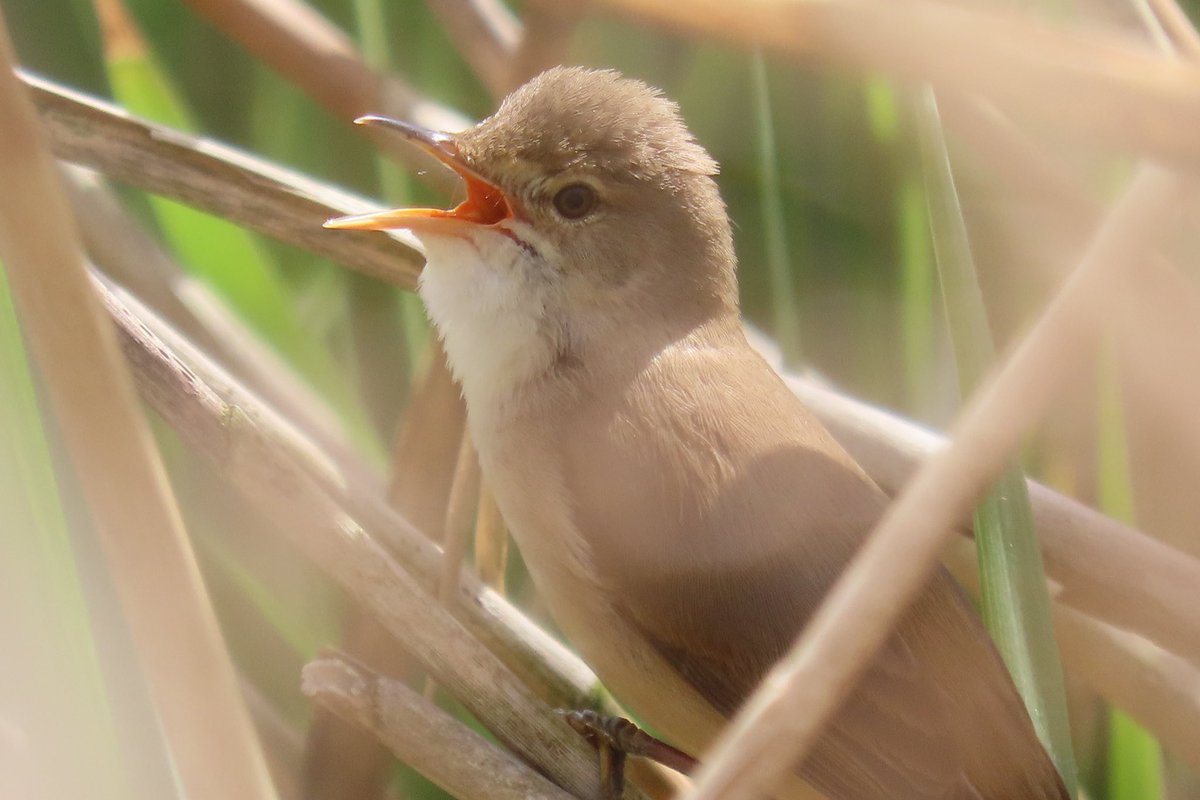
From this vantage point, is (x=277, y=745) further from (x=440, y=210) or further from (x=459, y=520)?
(x=440, y=210)

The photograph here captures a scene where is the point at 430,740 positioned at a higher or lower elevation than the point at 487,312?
lower

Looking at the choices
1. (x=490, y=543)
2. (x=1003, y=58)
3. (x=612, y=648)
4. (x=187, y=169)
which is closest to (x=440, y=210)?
(x=187, y=169)

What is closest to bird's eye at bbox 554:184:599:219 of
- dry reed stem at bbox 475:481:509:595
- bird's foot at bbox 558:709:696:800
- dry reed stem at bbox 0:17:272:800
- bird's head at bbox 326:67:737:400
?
bird's head at bbox 326:67:737:400

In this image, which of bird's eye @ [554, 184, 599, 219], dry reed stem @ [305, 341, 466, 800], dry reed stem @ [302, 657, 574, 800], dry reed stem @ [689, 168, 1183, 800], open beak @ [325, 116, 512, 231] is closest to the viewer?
dry reed stem @ [689, 168, 1183, 800]

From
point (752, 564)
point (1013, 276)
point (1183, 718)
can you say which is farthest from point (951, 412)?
point (752, 564)

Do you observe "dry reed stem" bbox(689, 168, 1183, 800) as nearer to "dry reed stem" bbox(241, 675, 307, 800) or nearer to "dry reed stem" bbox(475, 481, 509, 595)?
"dry reed stem" bbox(475, 481, 509, 595)

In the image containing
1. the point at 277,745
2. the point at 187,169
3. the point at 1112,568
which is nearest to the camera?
the point at 1112,568
